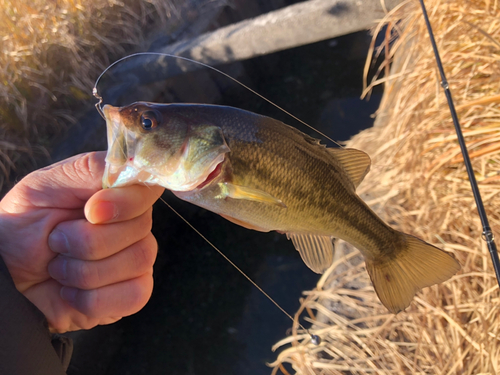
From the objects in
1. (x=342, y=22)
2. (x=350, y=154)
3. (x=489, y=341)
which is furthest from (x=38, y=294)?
(x=342, y=22)

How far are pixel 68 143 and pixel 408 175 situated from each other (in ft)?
10.9

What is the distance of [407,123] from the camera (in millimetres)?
2756

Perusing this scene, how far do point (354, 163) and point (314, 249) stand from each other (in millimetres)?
388

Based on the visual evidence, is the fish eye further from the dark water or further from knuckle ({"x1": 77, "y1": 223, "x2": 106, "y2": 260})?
the dark water

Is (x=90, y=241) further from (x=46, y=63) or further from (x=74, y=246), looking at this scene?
(x=46, y=63)

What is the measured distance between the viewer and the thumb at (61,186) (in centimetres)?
135

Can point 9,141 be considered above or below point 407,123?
below

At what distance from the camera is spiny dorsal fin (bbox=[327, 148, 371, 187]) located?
1.33 meters

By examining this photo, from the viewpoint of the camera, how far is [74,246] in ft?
4.22

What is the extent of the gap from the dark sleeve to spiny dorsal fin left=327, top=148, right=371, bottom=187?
1.27 meters

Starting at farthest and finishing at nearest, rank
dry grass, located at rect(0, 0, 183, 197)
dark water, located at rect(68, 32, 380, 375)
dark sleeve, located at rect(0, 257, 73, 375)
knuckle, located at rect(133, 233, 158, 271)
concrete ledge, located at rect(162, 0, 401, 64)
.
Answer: dark water, located at rect(68, 32, 380, 375) → dry grass, located at rect(0, 0, 183, 197) → concrete ledge, located at rect(162, 0, 401, 64) → knuckle, located at rect(133, 233, 158, 271) → dark sleeve, located at rect(0, 257, 73, 375)

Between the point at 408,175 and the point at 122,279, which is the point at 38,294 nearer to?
the point at 122,279

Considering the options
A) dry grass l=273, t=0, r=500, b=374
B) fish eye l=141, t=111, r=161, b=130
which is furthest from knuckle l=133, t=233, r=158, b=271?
dry grass l=273, t=0, r=500, b=374

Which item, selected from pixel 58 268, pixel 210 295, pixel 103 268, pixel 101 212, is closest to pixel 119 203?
pixel 101 212
